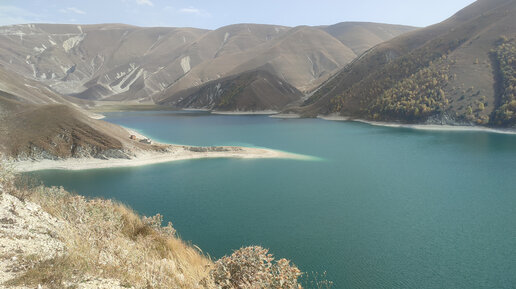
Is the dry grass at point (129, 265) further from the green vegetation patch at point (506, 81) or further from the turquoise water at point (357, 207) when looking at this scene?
the green vegetation patch at point (506, 81)

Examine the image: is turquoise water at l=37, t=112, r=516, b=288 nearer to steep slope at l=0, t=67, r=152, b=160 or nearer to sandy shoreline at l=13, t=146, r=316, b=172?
sandy shoreline at l=13, t=146, r=316, b=172

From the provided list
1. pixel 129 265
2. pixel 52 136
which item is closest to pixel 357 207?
pixel 129 265

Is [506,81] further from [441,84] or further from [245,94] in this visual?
[245,94]

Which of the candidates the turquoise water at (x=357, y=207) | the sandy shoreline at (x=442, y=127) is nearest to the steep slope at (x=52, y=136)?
the turquoise water at (x=357, y=207)

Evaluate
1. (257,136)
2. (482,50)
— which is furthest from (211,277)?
(482,50)

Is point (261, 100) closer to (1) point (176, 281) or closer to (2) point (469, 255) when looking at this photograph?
(2) point (469, 255)

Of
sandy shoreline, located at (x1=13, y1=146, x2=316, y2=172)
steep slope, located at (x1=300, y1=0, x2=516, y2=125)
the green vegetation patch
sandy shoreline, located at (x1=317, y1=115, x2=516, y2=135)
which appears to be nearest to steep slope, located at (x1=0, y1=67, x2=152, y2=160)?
sandy shoreline, located at (x1=13, y1=146, x2=316, y2=172)
